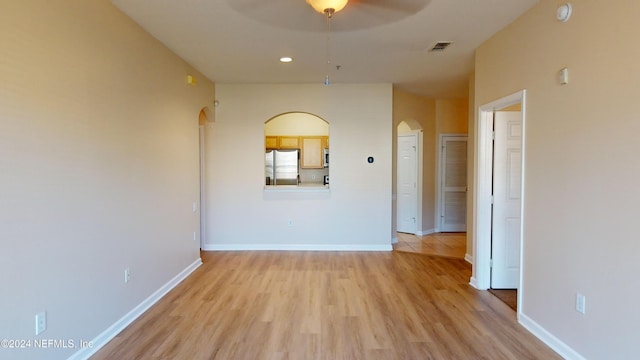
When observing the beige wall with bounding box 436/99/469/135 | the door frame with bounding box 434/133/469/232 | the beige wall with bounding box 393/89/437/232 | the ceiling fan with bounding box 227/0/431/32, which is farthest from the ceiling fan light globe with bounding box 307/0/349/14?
the door frame with bounding box 434/133/469/232

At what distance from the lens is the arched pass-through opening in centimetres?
757

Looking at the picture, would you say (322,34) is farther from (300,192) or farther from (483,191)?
(300,192)

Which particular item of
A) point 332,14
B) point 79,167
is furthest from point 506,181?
point 79,167

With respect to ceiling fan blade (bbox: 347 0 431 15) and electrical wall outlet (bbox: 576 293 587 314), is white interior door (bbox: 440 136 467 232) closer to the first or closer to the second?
ceiling fan blade (bbox: 347 0 431 15)

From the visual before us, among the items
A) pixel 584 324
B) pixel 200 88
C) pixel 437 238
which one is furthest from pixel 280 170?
pixel 584 324

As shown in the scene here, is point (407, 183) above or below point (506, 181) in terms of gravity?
below

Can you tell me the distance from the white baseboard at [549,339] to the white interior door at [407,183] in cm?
405


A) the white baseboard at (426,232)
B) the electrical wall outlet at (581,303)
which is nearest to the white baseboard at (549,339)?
the electrical wall outlet at (581,303)

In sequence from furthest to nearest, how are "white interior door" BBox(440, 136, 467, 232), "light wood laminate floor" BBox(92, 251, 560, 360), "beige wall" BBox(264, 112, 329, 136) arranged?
"beige wall" BBox(264, 112, 329, 136)
"white interior door" BBox(440, 136, 467, 232)
"light wood laminate floor" BBox(92, 251, 560, 360)

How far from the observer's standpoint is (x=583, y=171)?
7.45ft

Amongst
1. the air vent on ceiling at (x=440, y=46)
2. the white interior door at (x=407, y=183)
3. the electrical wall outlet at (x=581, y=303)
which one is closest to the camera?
the electrical wall outlet at (x=581, y=303)

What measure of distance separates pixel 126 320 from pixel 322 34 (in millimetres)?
3185

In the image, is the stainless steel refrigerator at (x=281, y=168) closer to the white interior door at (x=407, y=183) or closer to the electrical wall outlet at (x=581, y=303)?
the white interior door at (x=407, y=183)

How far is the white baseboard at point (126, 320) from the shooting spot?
244cm
